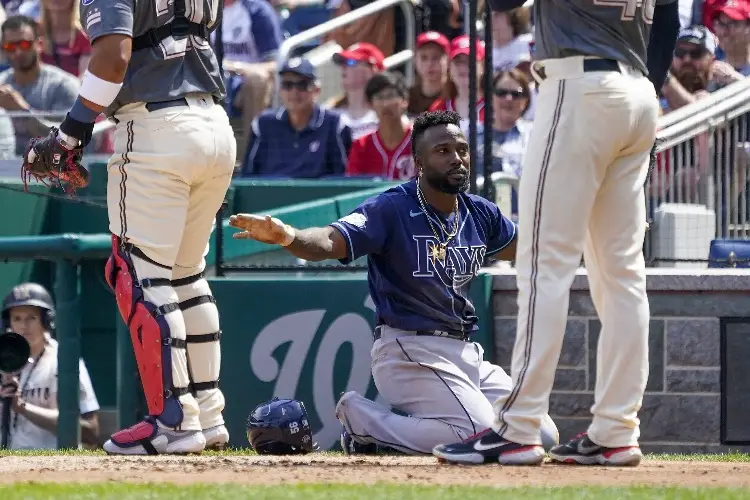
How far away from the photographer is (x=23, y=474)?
4.70 meters

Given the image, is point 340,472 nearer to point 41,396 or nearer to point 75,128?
point 75,128

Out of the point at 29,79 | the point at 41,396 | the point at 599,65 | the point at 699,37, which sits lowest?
the point at 41,396

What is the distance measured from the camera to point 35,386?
7.57 meters

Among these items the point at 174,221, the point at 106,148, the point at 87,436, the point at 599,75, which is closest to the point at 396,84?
the point at 106,148

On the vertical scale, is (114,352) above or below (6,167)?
below

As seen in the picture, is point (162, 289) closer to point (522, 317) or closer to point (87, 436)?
point (522, 317)

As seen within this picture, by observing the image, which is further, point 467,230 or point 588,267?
point 467,230

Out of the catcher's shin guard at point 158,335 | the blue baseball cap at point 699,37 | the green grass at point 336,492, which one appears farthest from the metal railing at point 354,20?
the green grass at point 336,492

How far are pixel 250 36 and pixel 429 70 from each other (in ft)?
5.50

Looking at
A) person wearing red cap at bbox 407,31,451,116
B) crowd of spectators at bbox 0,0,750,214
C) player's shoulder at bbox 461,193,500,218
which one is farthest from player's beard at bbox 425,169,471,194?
person wearing red cap at bbox 407,31,451,116

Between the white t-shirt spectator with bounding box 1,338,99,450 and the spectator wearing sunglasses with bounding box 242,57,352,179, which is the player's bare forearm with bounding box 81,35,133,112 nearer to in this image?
the white t-shirt spectator with bounding box 1,338,99,450

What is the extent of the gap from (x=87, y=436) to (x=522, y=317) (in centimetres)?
324

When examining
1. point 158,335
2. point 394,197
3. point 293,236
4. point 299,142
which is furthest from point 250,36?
point 293,236

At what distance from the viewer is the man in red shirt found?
30.2 feet
